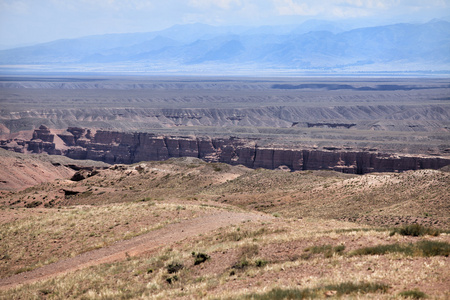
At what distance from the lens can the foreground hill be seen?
14.9m

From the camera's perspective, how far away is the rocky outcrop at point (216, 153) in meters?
80.8

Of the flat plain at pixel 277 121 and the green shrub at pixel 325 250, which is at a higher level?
the green shrub at pixel 325 250

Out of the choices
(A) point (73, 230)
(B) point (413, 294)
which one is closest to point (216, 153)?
(A) point (73, 230)

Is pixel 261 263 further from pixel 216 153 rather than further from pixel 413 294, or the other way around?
pixel 216 153

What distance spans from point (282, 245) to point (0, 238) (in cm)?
1633

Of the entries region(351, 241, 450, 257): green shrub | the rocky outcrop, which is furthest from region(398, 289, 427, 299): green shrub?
the rocky outcrop

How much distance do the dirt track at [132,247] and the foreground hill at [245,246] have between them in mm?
60

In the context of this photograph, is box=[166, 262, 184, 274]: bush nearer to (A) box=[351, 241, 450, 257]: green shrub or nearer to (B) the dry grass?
(A) box=[351, 241, 450, 257]: green shrub

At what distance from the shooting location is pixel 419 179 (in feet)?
128

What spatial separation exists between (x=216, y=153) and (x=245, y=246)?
83.6 meters

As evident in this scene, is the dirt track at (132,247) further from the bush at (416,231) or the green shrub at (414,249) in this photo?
the green shrub at (414,249)

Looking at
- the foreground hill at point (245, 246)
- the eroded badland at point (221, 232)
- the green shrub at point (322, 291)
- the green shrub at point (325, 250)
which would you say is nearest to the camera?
the green shrub at point (322, 291)

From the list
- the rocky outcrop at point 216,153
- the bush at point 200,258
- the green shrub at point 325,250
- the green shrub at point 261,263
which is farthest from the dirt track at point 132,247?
the rocky outcrop at point 216,153

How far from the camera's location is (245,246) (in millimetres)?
19625
